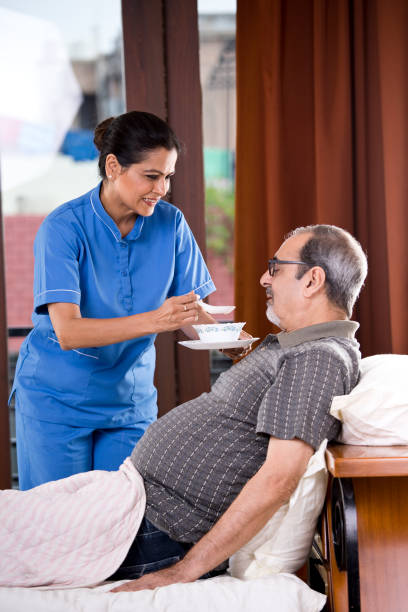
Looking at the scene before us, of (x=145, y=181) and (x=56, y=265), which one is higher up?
(x=145, y=181)

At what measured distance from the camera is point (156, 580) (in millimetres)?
1316

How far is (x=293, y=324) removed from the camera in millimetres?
1611

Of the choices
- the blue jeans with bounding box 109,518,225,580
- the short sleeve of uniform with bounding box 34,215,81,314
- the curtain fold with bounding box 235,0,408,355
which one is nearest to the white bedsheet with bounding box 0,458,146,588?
the blue jeans with bounding box 109,518,225,580

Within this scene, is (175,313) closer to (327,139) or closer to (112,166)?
(112,166)

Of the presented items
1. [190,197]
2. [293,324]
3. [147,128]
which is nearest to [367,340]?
[190,197]

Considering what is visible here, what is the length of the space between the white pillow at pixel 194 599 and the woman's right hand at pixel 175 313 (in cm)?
65

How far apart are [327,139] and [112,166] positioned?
3.33 ft

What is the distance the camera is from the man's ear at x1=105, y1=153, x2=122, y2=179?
190cm

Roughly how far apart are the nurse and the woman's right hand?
5.7 inches

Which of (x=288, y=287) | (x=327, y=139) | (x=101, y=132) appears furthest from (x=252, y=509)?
(x=327, y=139)

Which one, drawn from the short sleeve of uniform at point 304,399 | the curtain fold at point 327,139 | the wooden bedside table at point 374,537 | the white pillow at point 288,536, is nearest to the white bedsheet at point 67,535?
the white pillow at point 288,536

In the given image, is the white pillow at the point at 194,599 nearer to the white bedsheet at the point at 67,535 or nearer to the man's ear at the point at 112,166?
the white bedsheet at the point at 67,535

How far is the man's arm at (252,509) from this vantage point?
129 centimetres

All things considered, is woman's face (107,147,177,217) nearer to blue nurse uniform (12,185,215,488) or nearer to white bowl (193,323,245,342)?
blue nurse uniform (12,185,215,488)
